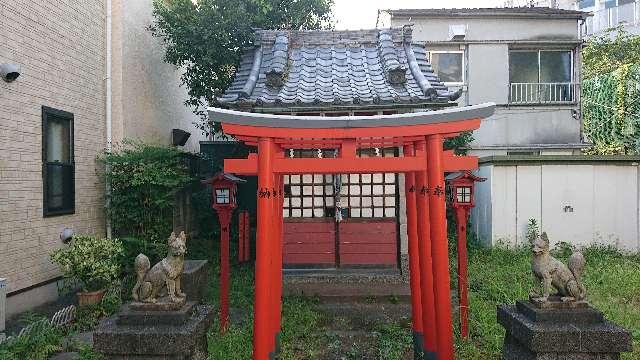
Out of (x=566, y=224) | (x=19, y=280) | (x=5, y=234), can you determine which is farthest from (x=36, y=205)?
(x=566, y=224)

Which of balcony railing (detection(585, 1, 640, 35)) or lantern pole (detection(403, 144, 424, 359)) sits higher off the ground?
balcony railing (detection(585, 1, 640, 35))

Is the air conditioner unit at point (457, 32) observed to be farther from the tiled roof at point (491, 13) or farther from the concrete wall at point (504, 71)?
the tiled roof at point (491, 13)


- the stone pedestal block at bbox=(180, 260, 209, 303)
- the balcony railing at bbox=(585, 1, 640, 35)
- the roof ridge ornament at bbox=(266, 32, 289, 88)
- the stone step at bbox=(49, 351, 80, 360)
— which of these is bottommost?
the stone step at bbox=(49, 351, 80, 360)

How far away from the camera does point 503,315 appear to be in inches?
223

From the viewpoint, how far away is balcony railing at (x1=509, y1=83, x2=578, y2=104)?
681 inches

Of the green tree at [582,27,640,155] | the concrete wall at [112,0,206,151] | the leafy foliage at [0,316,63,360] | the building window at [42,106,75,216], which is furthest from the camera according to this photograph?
the green tree at [582,27,640,155]

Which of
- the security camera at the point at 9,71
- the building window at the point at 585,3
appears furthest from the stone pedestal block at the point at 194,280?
the building window at the point at 585,3

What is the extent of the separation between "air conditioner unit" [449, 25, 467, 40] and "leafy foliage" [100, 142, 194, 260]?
Answer: 40.4 ft

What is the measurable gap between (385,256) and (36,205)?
A: 315 inches

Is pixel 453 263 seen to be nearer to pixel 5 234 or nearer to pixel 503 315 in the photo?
pixel 503 315

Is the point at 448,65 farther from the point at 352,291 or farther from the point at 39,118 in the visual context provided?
the point at 39,118

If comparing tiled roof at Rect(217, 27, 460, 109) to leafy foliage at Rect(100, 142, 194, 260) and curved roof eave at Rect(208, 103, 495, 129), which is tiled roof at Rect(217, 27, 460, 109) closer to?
leafy foliage at Rect(100, 142, 194, 260)

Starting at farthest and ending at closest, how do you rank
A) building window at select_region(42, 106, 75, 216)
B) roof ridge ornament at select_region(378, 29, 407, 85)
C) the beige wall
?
roof ridge ornament at select_region(378, 29, 407, 85) → building window at select_region(42, 106, 75, 216) → the beige wall

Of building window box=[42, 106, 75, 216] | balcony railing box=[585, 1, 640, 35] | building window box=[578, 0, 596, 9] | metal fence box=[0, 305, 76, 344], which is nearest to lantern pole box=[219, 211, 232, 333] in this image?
metal fence box=[0, 305, 76, 344]
